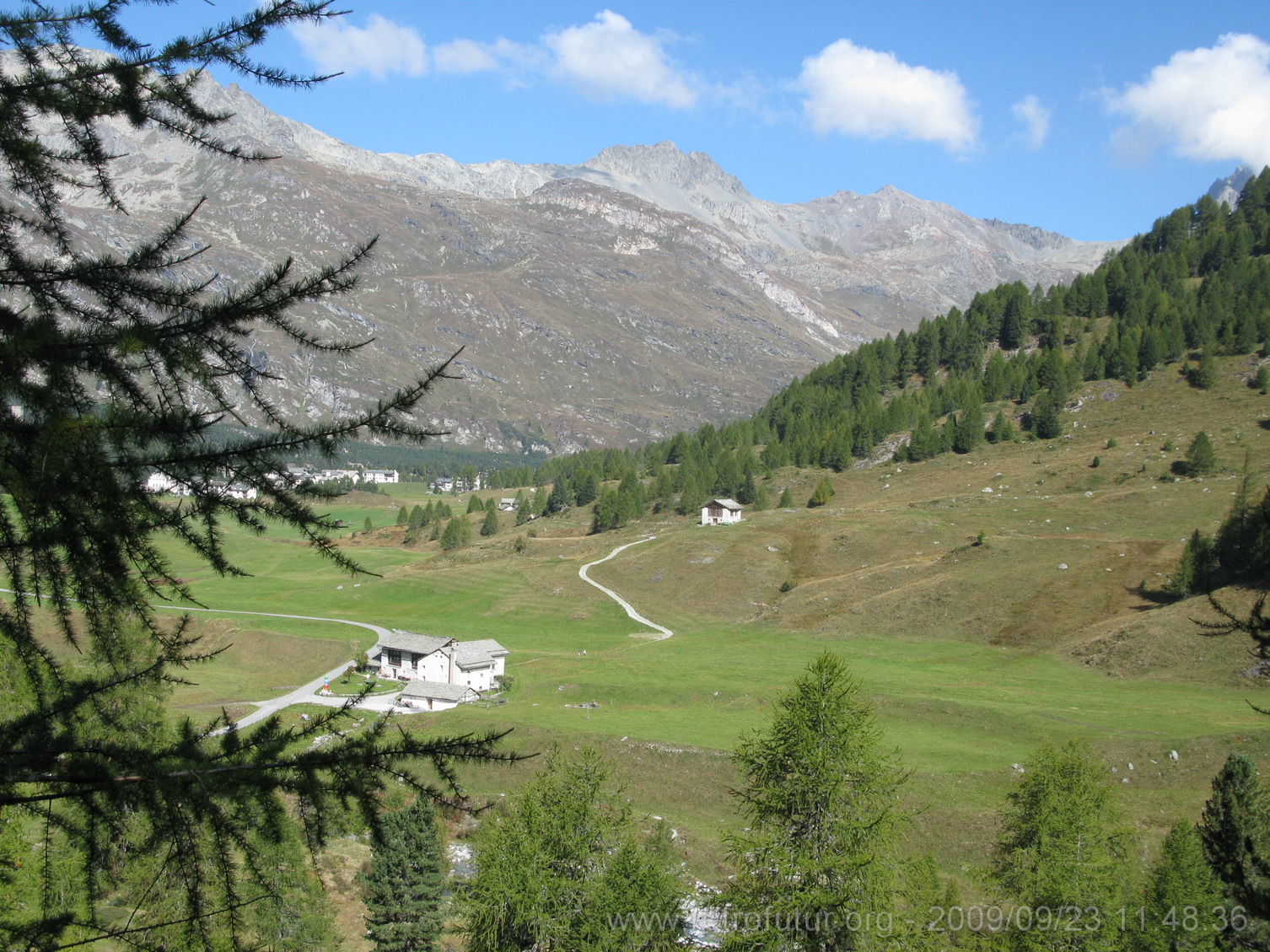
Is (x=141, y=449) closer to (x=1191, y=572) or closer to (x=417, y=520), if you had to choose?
(x=1191, y=572)

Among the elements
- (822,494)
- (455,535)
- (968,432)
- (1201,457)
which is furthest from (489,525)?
(1201,457)

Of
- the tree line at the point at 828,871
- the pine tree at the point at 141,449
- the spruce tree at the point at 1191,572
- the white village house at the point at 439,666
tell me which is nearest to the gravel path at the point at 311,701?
the white village house at the point at 439,666

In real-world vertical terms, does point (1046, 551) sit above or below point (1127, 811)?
above

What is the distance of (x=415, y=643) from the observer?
7162 centimetres

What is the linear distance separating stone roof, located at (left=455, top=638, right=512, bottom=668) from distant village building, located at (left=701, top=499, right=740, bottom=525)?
185 ft

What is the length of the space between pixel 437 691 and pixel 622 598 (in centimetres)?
3672

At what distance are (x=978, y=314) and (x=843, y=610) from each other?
364 ft

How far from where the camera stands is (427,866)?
29047 millimetres

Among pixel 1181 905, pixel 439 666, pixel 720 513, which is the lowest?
pixel 439 666

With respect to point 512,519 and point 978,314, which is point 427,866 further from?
point 978,314

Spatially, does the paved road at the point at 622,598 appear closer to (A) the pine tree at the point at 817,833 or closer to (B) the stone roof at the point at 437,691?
(B) the stone roof at the point at 437,691

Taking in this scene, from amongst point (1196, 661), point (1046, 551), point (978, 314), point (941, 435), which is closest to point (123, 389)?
A: point (1196, 661)

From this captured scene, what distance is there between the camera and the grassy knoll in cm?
4600

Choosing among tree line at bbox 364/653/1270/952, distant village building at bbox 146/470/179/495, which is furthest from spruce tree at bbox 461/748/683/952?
distant village building at bbox 146/470/179/495
